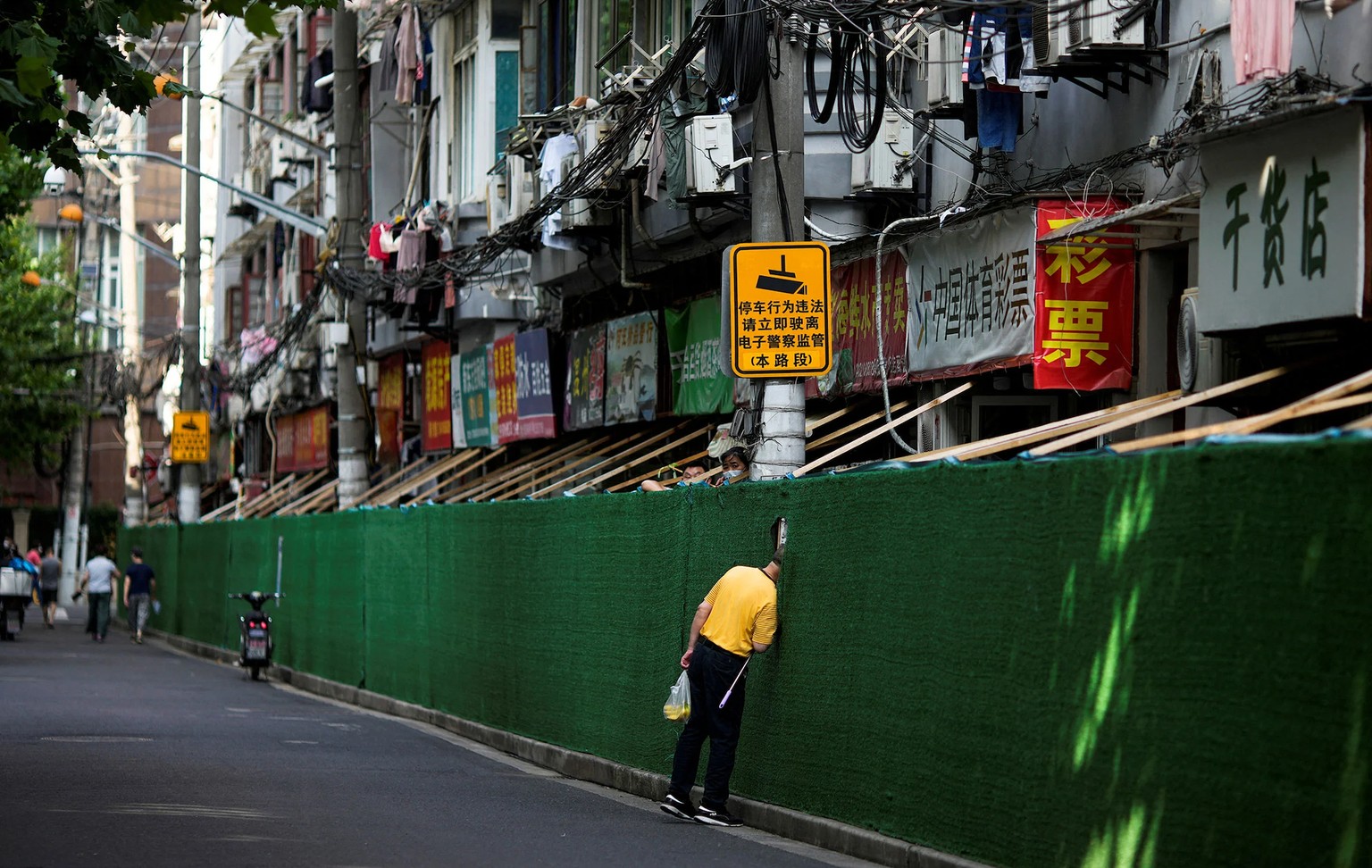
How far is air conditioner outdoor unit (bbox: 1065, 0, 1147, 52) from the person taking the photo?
13977 millimetres

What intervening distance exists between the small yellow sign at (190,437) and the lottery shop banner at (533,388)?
52.5ft

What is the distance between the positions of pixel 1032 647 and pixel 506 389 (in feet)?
65.9

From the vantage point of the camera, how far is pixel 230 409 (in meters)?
54.9

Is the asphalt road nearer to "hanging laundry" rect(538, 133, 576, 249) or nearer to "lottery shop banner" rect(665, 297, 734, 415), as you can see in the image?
"lottery shop banner" rect(665, 297, 734, 415)

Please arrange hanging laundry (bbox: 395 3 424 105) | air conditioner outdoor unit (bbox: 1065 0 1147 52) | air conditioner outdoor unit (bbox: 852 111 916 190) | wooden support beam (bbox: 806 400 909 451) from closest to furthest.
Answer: air conditioner outdoor unit (bbox: 1065 0 1147 52)
wooden support beam (bbox: 806 400 909 451)
air conditioner outdoor unit (bbox: 852 111 916 190)
hanging laundry (bbox: 395 3 424 105)

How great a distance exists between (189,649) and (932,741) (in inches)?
1220

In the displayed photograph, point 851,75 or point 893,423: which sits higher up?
point 851,75

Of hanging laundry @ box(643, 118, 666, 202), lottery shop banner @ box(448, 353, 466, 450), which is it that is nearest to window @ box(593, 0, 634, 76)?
hanging laundry @ box(643, 118, 666, 202)

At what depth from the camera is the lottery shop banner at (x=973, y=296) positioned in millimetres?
15273

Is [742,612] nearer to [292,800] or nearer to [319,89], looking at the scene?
[292,800]

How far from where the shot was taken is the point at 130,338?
72.1 metres

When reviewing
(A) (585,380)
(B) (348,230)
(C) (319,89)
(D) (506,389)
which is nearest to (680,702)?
(A) (585,380)

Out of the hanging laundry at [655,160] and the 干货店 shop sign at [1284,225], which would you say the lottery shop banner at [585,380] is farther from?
the 干货店 shop sign at [1284,225]

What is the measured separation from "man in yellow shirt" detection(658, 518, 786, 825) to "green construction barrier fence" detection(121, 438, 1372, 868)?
196mm
